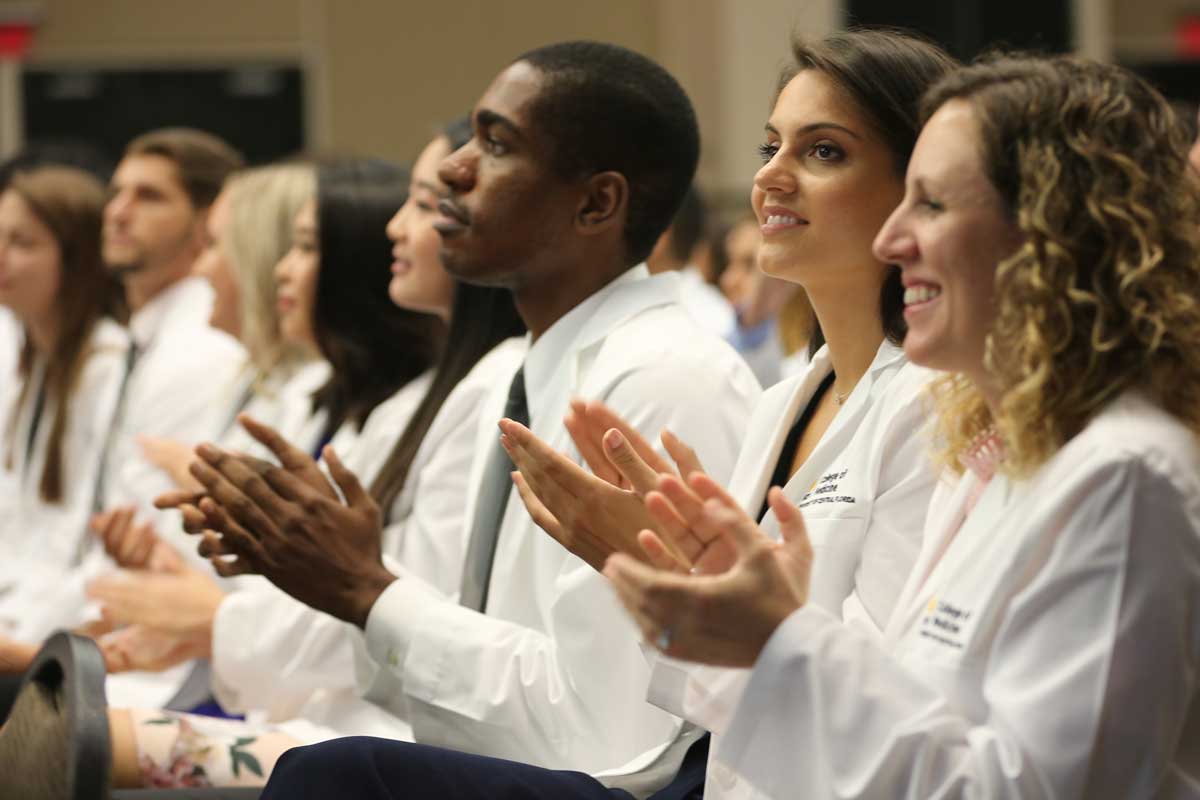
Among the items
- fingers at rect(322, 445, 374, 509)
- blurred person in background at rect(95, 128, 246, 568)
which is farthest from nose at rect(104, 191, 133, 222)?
fingers at rect(322, 445, 374, 509)

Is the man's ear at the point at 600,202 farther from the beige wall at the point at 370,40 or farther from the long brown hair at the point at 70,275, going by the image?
the beige wall at the point at 370,40

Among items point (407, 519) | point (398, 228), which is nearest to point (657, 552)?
point (407, 519)

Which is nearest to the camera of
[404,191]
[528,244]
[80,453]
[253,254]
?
[528,244]

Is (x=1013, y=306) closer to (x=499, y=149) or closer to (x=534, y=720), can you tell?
(x=534, y=720)

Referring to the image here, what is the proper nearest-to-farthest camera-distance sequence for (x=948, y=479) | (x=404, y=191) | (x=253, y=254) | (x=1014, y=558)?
(x=1014, y=558) → (x=948, y=479) → (x=404, y=191) → (x=253, y=254)

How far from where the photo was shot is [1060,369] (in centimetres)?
121

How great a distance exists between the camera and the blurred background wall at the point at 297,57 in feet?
25.9

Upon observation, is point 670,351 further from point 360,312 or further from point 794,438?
point 360,312

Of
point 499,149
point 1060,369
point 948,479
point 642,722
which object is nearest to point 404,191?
point 499,149

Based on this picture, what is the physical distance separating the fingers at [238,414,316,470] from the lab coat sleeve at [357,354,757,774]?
8.1 inches

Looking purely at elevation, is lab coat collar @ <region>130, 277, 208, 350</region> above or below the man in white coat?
below

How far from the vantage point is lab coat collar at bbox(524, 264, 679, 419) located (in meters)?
2.12

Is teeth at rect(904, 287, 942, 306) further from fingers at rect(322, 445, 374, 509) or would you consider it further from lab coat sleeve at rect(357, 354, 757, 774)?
fingers at rect(322, 445, 374, 509)

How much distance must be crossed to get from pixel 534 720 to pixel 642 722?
0.43 ft
